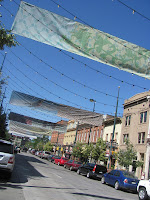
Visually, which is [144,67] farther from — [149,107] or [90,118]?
[149,107]

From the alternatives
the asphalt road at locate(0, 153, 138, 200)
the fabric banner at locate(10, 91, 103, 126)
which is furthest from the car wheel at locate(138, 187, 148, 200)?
the fabric banner at locate(10, 91, 103, 126)

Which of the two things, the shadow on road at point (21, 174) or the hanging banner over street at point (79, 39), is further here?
the shadow on road at point (21, 174)

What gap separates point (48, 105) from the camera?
23062 millimetres

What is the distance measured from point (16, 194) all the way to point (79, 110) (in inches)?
644

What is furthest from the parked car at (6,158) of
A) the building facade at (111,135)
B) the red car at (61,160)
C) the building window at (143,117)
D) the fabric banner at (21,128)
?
the red car at (61,160)

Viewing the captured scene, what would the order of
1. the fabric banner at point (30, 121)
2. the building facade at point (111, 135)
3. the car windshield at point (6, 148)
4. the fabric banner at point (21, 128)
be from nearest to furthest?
the car windshield at point (6, 148) < the fabric banner at point (30, 121) < the fabric banner at point (21, 128) < the building facade at point (111, 135)

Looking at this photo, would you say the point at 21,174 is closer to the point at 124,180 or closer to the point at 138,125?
the point at 124,180

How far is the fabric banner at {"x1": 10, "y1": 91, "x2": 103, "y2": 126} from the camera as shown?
71.9 feet

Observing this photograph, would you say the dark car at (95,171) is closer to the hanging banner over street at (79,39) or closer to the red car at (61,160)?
the red car at (61,160)

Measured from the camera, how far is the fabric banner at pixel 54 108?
21.9 meters

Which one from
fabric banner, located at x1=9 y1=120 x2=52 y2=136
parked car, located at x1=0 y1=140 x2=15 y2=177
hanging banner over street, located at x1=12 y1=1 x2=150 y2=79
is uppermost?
hanging banner over street, located at x1=12 y1=1 x2=150 y2=79

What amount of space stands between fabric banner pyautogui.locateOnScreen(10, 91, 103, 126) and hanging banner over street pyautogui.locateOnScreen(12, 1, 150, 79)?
13.4 metres

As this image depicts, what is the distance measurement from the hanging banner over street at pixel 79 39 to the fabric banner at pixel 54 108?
44.0ft

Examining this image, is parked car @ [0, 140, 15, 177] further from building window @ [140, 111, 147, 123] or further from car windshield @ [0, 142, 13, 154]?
building window @ [140, 111, 147, 123]
